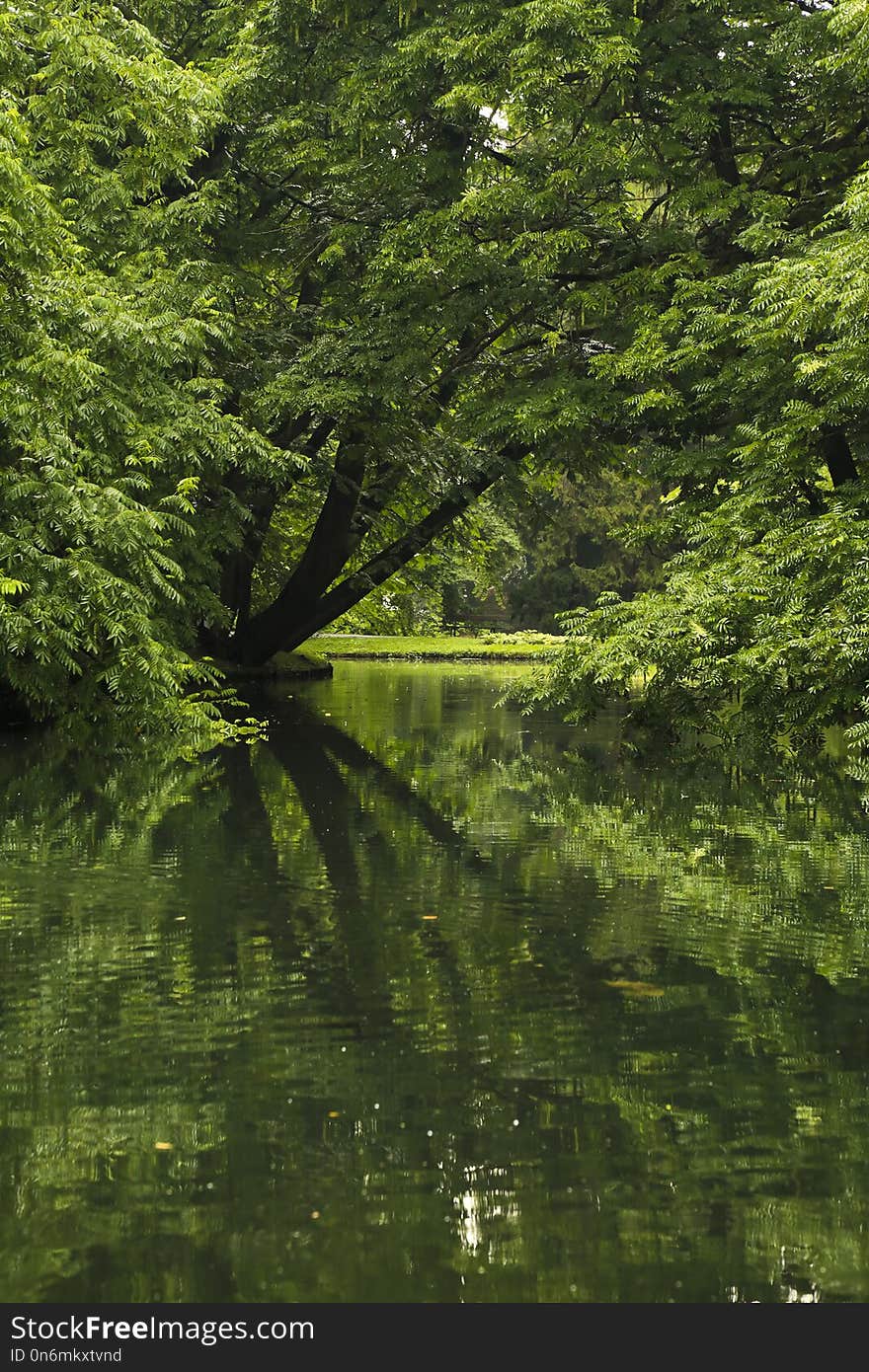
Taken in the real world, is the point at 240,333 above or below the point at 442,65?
below

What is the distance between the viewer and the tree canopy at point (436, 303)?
13.1m

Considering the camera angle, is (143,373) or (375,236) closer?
(143,373)

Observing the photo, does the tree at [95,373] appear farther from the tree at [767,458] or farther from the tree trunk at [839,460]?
the tree trunk at [839,460]

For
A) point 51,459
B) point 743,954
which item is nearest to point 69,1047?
point 743,954

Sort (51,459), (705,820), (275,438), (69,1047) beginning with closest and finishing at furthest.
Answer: (69,1047), (705,820), (51,459), (275,438)

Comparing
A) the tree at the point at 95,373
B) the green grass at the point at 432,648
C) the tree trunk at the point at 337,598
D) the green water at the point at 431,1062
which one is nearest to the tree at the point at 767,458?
the tree trunk at the point at 337,598

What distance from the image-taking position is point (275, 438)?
21.1m

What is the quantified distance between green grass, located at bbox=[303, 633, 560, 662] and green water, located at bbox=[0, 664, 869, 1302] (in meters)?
33.5

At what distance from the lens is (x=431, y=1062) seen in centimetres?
396

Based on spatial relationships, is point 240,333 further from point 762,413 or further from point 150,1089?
point 150,1089

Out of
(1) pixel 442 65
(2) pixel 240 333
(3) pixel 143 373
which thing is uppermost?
(1) pixel 442 65

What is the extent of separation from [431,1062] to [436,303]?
15.4m

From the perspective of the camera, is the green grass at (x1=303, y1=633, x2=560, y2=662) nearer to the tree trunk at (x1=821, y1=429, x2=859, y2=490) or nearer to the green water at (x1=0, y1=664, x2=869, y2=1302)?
the tree trunk at (x1=821, y1=429, x2=859, y2=490)

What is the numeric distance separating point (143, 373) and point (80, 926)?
10958 mm
